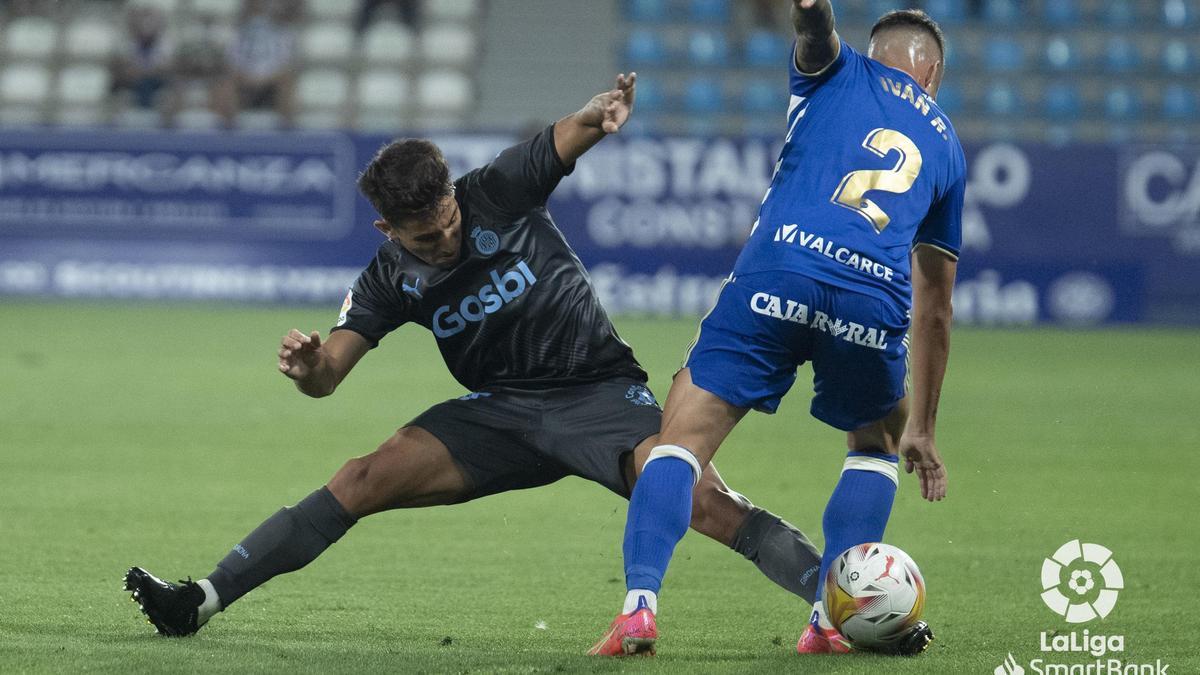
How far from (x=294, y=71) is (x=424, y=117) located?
6.11 feet

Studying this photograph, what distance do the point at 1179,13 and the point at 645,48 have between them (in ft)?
23.0

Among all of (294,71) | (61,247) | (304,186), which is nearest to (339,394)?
(304,186)

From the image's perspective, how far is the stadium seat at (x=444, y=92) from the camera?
71.6 feet

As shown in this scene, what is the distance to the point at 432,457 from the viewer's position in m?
4.89

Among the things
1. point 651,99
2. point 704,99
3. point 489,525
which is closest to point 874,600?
point 489,525

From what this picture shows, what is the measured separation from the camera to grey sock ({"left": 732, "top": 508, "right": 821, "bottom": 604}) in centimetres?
473

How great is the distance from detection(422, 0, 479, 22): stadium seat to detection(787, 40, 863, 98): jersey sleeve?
18.7 m

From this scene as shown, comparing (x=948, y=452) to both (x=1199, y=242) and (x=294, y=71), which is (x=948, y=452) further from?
(x=294, y=71)

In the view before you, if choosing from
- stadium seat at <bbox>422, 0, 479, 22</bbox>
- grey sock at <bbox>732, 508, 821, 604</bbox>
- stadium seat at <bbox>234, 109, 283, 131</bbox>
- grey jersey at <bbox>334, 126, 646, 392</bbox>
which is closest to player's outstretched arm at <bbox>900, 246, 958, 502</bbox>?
grey sock at <bbox>732, 508, 821, 604</bbox>

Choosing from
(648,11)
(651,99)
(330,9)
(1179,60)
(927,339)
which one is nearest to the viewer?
(927,339)

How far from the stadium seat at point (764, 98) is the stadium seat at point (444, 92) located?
3774 mm

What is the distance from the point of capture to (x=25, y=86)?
22.2 meters

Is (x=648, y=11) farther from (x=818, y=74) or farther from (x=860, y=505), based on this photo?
(x=860, y=505)

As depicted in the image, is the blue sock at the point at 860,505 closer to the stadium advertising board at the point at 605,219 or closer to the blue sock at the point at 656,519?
the blue sock at the point at 656,519
